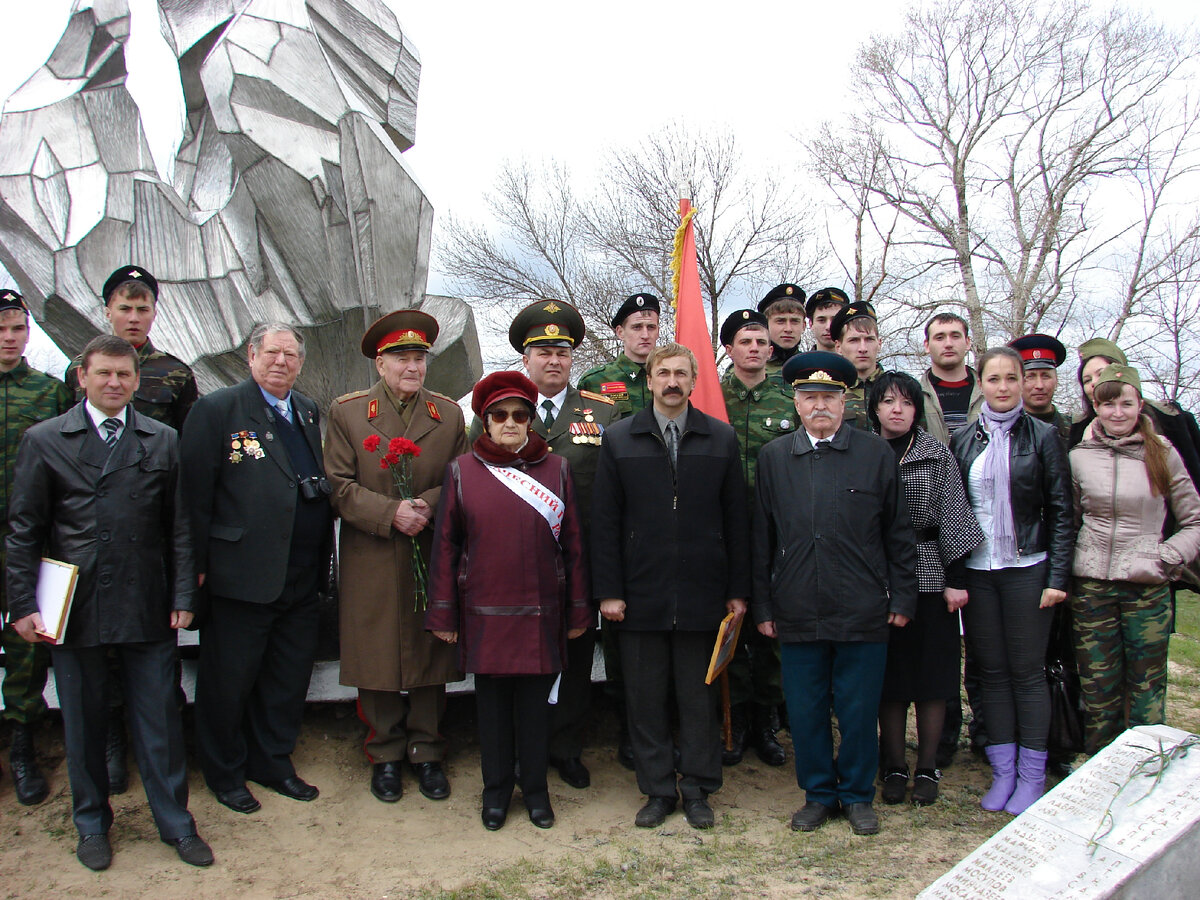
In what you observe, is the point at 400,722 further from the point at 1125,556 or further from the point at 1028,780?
the point at 1125,556

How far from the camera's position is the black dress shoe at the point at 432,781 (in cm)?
364

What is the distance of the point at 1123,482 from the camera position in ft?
11.5

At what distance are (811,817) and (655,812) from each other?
0.60 metres

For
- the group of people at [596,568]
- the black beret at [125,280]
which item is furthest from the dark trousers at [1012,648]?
the black beret at [125,280]

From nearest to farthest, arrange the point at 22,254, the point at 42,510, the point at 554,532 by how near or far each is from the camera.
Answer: the point at 42,510 < the point at 554,532 < the point at 22,254

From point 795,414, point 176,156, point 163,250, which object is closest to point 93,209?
point 163,250

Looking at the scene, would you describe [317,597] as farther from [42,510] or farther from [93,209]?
[93,209]

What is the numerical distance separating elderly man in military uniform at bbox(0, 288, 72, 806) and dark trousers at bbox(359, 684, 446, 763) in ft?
4.21

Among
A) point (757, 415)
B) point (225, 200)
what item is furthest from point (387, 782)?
point (225, 200)

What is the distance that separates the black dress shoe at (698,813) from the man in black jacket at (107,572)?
1747 millimetres

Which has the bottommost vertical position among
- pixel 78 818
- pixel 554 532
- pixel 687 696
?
pixel 78 818

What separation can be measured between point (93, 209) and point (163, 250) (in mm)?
452

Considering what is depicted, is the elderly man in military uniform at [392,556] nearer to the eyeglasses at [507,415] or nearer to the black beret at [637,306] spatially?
the eyeglasses at [507,415]

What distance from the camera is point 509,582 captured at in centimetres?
331
